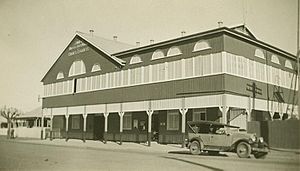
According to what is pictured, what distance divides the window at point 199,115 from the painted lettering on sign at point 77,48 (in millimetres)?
2382

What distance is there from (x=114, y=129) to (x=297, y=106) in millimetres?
2991

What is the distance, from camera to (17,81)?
7359 mm

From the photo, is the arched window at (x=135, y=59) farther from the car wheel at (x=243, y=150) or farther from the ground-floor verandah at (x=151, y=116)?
the car wheel at (x=243, y=150)

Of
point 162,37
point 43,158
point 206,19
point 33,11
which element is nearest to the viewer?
point 206,19

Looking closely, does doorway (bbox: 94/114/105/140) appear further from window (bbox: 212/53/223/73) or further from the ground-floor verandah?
window (bbox: 212/53/223/73)

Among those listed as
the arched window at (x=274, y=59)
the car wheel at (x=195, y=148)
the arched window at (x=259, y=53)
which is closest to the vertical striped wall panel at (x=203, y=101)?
the car wheel at (x=195, y=148)

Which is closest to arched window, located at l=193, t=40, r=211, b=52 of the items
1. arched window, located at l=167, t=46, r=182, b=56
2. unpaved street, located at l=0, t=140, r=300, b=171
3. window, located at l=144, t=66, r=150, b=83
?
arched window, located at l=167, t=46, r=182, b=56

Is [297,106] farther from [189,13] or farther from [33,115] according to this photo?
[33,115]

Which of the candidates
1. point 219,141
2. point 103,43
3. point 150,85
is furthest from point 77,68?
point 219,141

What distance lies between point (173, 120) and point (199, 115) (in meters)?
0.49

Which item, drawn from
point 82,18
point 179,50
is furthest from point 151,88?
point 82,18

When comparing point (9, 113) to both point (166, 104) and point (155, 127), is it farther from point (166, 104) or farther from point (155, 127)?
point (166, 104)

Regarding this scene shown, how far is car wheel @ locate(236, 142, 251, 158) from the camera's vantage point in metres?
5.07

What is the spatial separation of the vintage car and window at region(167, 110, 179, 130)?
252 mm
